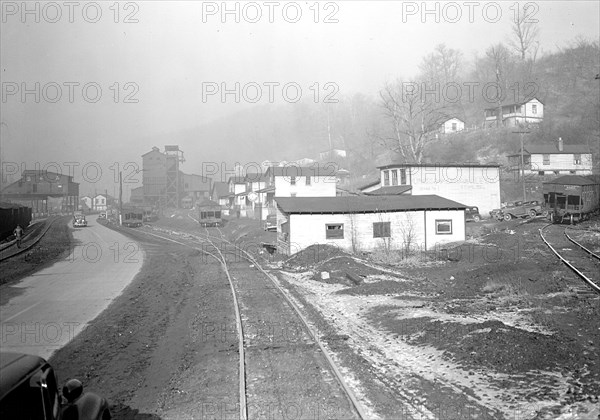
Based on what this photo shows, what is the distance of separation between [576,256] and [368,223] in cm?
1151

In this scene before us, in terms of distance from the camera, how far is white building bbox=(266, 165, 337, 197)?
5769cm

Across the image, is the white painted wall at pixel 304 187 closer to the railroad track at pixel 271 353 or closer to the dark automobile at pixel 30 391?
the railroad track at pixel 271 353

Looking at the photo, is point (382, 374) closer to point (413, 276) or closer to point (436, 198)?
point (413, 276)

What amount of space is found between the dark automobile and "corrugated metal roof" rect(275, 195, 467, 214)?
25.3 m

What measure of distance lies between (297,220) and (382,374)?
21161mm

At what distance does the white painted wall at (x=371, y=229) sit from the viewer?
99.0 ft

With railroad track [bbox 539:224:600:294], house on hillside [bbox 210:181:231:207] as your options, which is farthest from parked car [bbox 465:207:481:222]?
house on hillside [bbox 210:181:231:207]

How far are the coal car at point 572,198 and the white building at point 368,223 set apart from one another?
1306 centimetres

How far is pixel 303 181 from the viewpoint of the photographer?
191 feet

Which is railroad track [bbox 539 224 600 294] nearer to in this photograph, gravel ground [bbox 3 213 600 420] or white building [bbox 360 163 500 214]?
gravel ground [bbox 3 213 600 420]

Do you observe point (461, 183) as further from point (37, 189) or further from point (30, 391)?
point (37, 189)

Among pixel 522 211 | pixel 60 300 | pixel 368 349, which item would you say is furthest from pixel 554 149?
pixel 60 300

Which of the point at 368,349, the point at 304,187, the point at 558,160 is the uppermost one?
the point at 558,160

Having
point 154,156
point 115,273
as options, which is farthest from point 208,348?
point 154,156
